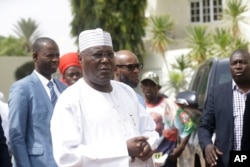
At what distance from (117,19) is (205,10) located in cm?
580

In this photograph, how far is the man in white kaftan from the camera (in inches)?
131

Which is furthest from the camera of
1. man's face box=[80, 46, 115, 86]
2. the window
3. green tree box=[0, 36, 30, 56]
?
green tree box=[0, 36, 30, 56]

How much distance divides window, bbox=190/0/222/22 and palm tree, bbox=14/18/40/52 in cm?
2480

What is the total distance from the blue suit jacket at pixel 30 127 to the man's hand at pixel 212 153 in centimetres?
133

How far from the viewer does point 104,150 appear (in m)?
3.38

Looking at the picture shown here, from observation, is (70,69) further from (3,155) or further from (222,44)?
(222,44)

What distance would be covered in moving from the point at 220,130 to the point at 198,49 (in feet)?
54.7

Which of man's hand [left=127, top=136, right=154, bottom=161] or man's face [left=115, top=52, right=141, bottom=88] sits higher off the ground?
man's face [left=115, top=52, right=141, bottom=88]

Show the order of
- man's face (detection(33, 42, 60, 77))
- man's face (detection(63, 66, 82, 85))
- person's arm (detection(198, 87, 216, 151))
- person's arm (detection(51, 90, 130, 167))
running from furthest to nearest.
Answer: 1. man's face (detection(63, 66, 82, 85))
2. person's arm (detection(198, 87, 216, 151))
3. man's face (detection(33, 42, 60, 77))
4. person's arm (detection(51, 90, 130, 167))

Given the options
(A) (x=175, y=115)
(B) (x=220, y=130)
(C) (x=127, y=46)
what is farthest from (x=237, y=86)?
(C) (x=127, y=46)

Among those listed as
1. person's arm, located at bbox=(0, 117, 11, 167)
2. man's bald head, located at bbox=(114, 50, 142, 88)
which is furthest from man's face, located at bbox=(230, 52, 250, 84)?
person's arm, located at bbox=(0, 117, 11, 167)

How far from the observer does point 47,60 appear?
15.6 ft

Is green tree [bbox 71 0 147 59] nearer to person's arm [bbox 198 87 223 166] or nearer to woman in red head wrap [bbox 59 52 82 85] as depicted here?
woman in red head wrap [bbox 59 52 82 85]

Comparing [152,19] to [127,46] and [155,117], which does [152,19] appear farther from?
[155,117]
